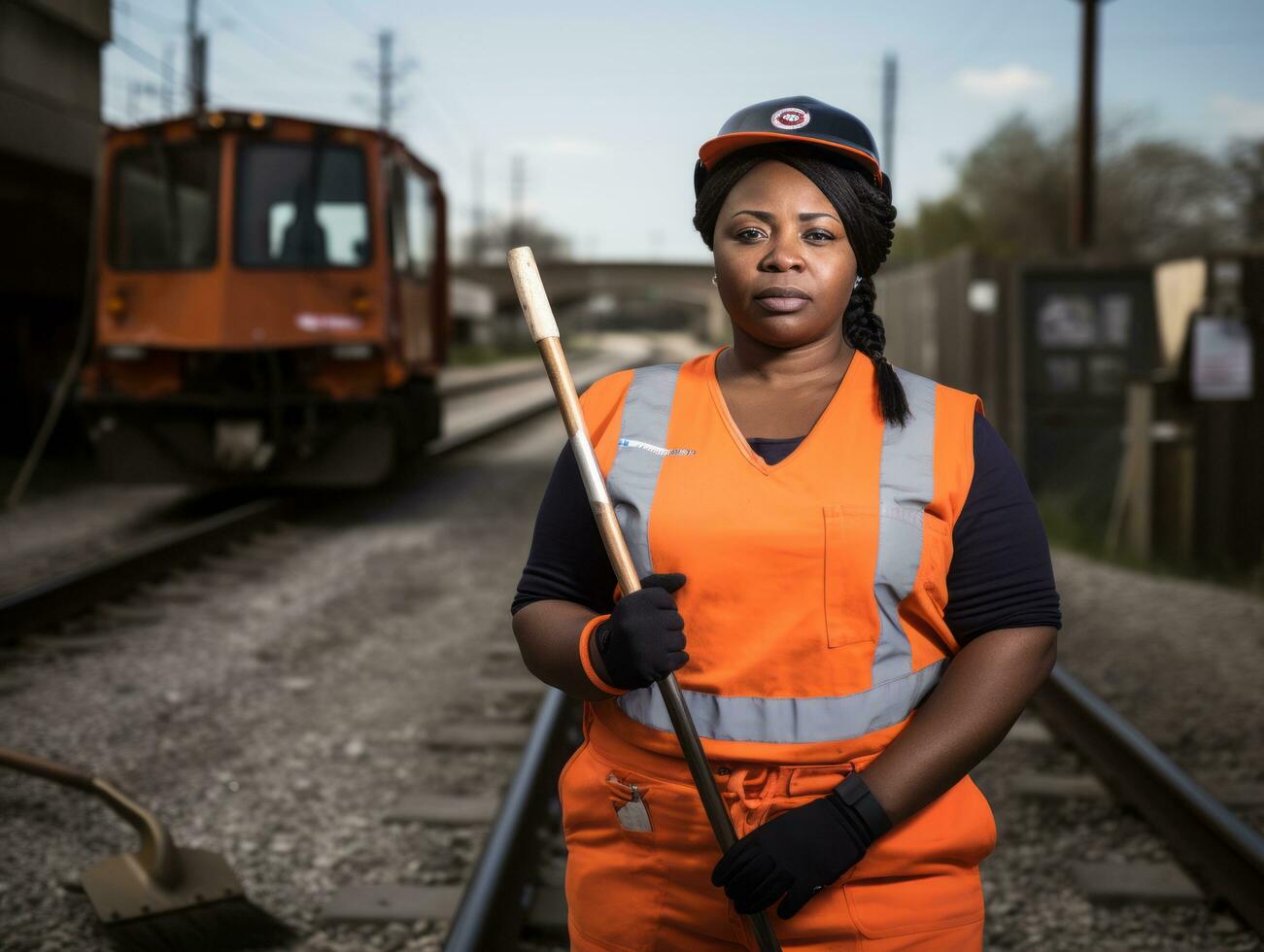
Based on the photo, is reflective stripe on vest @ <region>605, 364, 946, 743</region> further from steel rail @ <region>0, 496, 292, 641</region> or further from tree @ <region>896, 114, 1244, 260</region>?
tree @ <region>896, 114, 1244, 260</region>

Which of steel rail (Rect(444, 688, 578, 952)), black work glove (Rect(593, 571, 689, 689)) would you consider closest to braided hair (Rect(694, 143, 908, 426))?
black work glove (Rect(593, 571, 689, 689))

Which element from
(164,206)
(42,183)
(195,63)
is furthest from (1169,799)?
(195,63)

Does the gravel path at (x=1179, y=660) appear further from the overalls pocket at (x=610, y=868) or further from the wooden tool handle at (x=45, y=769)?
the wooden tool handle at (x=45, y=769)

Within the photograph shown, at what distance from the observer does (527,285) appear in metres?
1.68

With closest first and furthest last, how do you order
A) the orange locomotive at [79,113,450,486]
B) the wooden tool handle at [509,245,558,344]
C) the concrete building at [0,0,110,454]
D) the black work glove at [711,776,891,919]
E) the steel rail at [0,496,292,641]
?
1. the black work glove at [711,776,891,919]
2. the wooden tool handle at [509,245,558,344]
3. the steel rail at [0,496,292,641]
4. the orange locomotive at [79,113,450,486]
5. the concrete building at [0,0,110,454]

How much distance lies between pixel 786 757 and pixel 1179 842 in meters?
2.57

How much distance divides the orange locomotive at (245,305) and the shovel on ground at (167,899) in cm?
679

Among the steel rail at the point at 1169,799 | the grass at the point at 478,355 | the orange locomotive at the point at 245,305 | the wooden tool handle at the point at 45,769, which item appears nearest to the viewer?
the steel rail at the point at 1169,799

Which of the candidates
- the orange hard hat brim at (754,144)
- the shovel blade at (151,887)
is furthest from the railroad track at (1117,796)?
the orange hard hat brim at (754,144)

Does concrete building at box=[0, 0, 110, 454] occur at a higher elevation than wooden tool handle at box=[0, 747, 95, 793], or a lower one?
higher

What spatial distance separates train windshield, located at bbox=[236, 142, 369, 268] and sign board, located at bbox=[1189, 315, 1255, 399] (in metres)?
5.93

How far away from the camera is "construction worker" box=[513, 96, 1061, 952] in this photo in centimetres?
152

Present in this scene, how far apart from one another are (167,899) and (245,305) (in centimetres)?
727

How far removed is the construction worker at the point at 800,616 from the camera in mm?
1517
